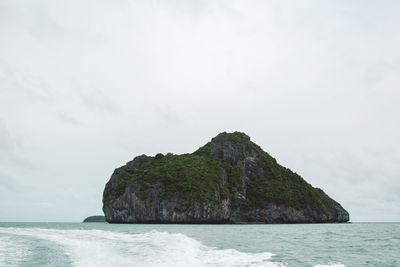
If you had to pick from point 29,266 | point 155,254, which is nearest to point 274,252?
point 155,254

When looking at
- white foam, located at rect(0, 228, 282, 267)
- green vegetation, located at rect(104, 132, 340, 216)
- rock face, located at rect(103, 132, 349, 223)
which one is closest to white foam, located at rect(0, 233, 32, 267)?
white foam, located at rect(0, 228, 282, 267)

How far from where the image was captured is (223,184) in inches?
3890

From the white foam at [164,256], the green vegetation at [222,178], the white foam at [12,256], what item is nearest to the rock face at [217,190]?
the green vegetation at [222,178]

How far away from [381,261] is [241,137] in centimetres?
12018

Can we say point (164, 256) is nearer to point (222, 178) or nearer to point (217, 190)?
point (217, 190)

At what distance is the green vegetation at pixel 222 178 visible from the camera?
287 feet

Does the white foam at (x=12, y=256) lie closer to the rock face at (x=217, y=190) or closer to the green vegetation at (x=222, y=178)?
the rock face at (x=217, y=190)

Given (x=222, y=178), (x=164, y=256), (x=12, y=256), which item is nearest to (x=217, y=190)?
(x=222, y=178)

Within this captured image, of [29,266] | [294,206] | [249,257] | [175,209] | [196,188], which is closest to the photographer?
[29,266]

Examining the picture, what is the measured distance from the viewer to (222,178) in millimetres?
100250

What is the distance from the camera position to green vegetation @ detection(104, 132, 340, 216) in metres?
87.6

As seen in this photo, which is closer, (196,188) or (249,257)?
(249,257)

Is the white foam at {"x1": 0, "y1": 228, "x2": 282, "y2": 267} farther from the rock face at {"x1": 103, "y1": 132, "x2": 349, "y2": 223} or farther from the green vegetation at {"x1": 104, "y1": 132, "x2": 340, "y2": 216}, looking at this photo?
the green vegetation at {"x1": 104, "y1": 132, "x2": 340, "y2": 216}

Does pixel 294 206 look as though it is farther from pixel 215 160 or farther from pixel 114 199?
pixel 114 199
